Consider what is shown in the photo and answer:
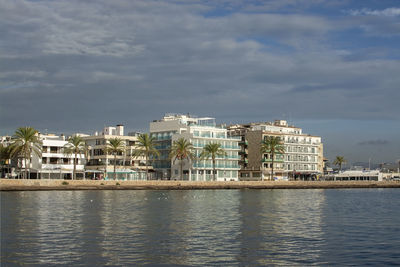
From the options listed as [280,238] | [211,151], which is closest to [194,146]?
[211,151]

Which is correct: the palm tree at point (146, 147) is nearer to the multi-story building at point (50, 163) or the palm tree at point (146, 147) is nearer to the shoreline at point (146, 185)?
the shoreline at point (146, 185)

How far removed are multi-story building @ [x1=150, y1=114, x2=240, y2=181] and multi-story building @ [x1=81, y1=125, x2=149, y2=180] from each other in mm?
6362

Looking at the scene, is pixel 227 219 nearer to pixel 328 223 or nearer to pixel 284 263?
pixel 328 223

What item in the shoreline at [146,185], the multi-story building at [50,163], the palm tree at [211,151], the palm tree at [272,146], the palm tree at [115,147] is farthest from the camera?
the palm tree at [272,146]

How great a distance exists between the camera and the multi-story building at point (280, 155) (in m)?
177

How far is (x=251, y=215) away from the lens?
57.0 meters

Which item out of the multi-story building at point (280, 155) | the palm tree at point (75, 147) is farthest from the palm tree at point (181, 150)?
the multi-story building at point (280, 155)

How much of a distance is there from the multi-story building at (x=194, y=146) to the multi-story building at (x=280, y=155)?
13.8 meters

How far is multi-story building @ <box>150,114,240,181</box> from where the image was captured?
15350 centimetres

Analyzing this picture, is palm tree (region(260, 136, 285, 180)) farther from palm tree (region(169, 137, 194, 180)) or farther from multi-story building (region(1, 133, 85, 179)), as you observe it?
multi-story building (region(1, 133, 85, 179))

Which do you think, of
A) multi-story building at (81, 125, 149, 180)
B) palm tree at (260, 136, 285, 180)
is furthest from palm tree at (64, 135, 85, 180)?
palm tree at (260, 136, 285, 180)

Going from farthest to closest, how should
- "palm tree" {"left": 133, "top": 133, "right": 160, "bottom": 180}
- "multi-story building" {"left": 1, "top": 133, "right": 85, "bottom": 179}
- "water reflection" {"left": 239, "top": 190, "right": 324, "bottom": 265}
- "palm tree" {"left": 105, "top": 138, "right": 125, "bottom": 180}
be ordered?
1. "palm tree" {"left": 105, "top": 138, "right": 125, "bottom": 180}
2. "palm tree" {"left": 133, "top": 133, "right": 160, "bottom": 180}
3. "multi-story building" {"left": 1, "top": 133, "right": 85, "bottom": 179}
4. "water reflection" {"left": 239, "top": 190, "right": 324, "bottom": 265}

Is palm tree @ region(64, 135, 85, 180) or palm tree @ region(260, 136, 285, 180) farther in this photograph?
palm tree @ region(260, 136, 285, 180)

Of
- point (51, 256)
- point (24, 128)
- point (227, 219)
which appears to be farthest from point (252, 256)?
point (24, 128)
